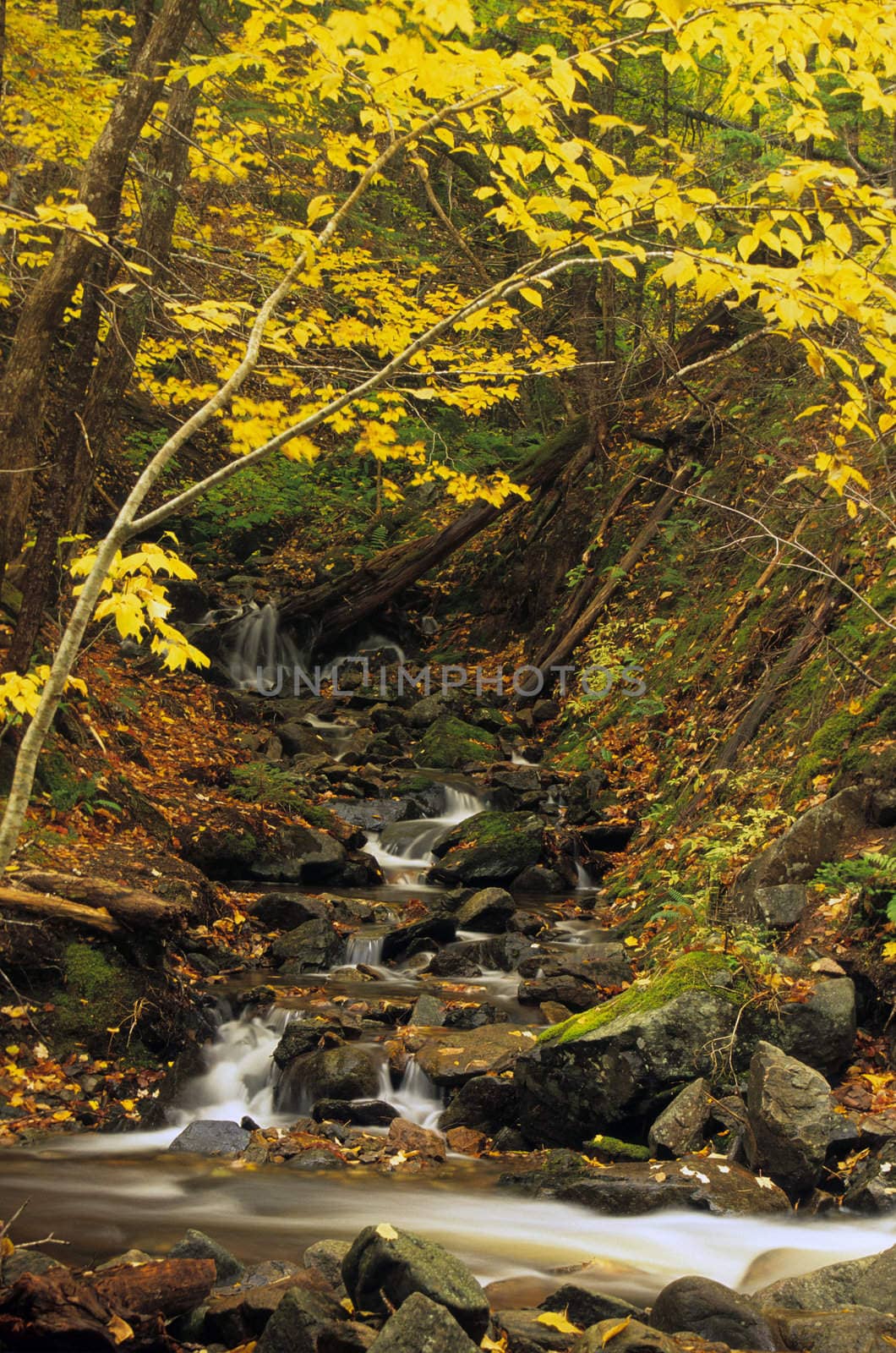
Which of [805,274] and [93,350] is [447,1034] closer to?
[805,274]

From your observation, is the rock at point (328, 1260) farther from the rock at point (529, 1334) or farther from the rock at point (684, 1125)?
the rock at point (684, 1125)

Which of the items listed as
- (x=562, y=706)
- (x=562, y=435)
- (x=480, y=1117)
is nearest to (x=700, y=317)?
(x=562, y=435)

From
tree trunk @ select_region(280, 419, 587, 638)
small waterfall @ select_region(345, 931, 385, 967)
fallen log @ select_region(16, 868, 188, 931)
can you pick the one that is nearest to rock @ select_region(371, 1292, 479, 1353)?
fallen log @ select_region(16, 868, 188, 931)

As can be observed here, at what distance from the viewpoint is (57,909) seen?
6.51m

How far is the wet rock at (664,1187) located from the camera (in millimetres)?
4738

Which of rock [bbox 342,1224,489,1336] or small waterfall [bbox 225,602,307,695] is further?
small waterfall [bbox 225,602,307,695]

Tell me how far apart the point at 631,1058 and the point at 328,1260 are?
2011 mm

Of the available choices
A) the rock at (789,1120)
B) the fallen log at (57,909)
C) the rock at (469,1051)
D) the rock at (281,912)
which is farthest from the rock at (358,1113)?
the rock at (281,912)

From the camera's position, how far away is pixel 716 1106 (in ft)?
17.2

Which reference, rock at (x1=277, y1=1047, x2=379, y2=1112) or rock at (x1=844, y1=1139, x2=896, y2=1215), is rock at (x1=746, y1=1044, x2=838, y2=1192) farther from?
rock at (x1=277, y1=1047, x2=379, y2=1112)

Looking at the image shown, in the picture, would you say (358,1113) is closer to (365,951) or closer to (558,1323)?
(365,951)

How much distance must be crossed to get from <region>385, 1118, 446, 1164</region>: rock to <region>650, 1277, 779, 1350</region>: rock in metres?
2.03

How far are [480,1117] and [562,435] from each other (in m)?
12.8

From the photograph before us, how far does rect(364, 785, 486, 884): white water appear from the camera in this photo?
11.2m
